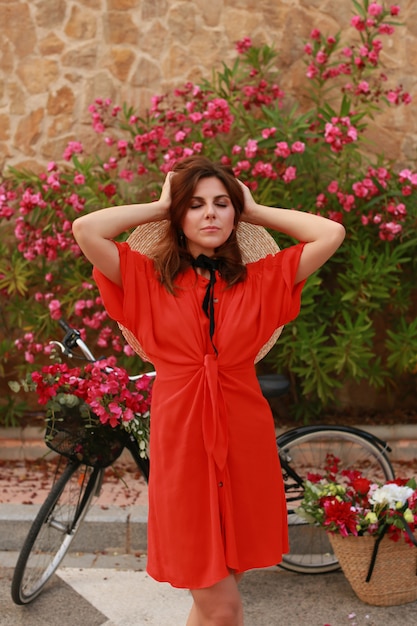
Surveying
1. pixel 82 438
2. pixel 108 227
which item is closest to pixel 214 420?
pixel 108 227

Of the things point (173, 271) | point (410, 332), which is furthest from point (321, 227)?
point (410, 332)

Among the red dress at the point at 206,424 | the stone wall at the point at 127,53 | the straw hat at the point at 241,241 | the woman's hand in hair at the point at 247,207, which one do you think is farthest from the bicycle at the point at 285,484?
the stone wall at the point at 127,53

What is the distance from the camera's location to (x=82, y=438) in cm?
365

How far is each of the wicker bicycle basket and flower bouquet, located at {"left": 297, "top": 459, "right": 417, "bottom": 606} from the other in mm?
970

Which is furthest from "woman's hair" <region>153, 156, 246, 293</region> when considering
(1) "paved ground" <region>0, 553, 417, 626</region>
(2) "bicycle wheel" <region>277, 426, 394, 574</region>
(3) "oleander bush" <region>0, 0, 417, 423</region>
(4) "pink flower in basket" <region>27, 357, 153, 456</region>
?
(3) "oleander bush" <region>0, 0, 417, 423</region>

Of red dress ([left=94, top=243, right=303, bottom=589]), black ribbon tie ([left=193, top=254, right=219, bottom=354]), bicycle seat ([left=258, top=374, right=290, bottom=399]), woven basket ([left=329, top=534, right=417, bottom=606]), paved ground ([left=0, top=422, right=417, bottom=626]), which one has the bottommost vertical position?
paved ground ([left=0, top=422, right=417, bottom=626])

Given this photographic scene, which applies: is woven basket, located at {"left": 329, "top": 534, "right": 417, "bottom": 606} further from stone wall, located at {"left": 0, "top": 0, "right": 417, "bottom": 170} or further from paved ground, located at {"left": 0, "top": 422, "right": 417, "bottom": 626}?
stone wall, located at {"left": 0, "top": 0, "right": 417, "bottom": 170}

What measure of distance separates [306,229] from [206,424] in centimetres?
74

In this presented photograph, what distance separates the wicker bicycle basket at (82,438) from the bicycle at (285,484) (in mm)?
39

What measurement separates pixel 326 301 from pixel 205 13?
2.36 metres

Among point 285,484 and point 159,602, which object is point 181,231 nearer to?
point 285,484

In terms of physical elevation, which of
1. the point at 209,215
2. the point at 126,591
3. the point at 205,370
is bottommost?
the point at 126,591

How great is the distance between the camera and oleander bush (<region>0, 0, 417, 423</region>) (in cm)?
573

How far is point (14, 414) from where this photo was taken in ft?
20.7
